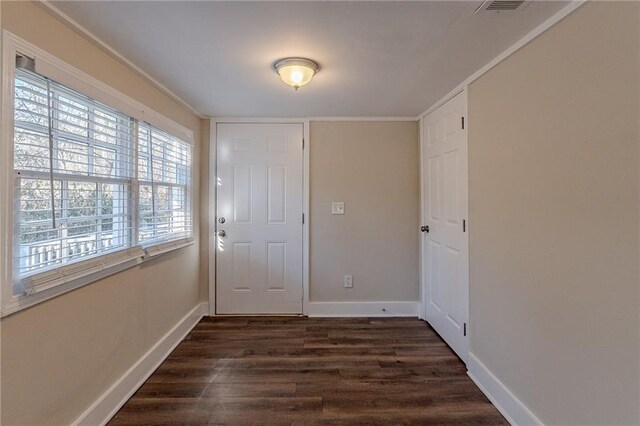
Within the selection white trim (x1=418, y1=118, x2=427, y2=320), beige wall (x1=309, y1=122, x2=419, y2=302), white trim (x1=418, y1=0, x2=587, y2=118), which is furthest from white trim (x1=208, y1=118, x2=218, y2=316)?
white trim (x1=418, y1=0, x2=587, y2=118)

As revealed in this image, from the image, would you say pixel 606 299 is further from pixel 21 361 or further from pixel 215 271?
pixel 215 271

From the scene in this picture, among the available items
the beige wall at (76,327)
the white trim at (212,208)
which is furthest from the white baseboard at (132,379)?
the white trim at (212,208)

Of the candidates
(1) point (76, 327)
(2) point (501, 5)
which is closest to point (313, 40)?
(2) point (501, 5)

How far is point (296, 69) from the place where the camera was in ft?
6.26

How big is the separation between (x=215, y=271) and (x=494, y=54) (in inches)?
121

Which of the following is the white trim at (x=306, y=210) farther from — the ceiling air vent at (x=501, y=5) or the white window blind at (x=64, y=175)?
the ceiling air vent at (x=501, y=5)

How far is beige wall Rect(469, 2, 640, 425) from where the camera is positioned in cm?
115

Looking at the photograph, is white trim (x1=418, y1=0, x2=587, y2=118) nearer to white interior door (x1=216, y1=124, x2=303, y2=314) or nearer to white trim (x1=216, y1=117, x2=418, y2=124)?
white trim (x1=216, y1=117, x2=418, y2=124)

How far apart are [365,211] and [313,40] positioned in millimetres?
1932

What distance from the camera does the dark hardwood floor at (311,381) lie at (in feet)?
5.89

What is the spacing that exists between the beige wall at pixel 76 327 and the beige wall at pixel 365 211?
1553 millimetres

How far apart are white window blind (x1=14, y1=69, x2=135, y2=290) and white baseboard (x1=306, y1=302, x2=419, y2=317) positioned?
6.61ft

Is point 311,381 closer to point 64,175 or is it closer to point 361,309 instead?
point 361,309

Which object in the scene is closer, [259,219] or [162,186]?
[162,186]
